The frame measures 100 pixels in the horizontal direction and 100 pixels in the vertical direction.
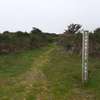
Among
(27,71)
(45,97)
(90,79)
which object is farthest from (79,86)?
(27,71)

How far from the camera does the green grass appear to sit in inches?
518

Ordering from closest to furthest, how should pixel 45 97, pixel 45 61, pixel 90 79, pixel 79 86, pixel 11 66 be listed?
pixel 45 97
pixel 79 86
pixel 90 79
pixel 11 66
pixel 45 61

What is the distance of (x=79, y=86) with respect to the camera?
574 inches

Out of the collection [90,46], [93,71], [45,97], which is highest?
[90,46]

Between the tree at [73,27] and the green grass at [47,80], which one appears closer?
the green grass at [47,80]

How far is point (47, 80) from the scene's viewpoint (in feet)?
52.1

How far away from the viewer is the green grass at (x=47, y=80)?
43.2 ft

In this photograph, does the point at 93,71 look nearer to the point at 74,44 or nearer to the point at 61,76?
the point at 61,76

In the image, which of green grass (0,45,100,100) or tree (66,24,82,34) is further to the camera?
tree (66,24,82,34)

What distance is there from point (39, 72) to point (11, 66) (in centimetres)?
318

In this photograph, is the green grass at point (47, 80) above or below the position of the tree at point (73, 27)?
below

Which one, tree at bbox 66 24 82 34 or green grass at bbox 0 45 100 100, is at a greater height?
tree at bbox 66 24 82 34

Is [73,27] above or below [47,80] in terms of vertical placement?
above

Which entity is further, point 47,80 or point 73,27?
point 73,27
